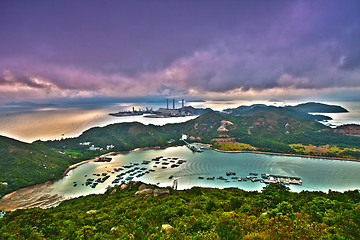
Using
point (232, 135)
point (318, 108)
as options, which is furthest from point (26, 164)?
point (318, 108)

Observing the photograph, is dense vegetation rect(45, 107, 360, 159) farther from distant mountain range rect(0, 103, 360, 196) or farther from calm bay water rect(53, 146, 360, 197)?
calm bay water rect(53, 146, 360, 197)

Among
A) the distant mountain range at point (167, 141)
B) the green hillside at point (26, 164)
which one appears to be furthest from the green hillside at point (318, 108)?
the green hillside at point (26, 164)

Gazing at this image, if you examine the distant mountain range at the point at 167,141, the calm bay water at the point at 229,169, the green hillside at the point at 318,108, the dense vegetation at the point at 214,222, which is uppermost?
the green hillside at the point at 318,108

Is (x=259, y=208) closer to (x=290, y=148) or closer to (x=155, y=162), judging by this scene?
(x=155, y=162)

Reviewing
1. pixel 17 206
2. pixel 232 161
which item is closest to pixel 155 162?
pixel 232 161

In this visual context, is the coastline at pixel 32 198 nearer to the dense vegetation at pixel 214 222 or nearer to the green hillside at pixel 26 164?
the green hillside at pixel 26 164

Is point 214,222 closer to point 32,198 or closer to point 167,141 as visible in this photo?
point 32,198

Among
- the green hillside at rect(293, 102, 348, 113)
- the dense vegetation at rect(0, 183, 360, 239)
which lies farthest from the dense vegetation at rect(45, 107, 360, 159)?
the green hillside at rect(293, 102, 348, 113)
